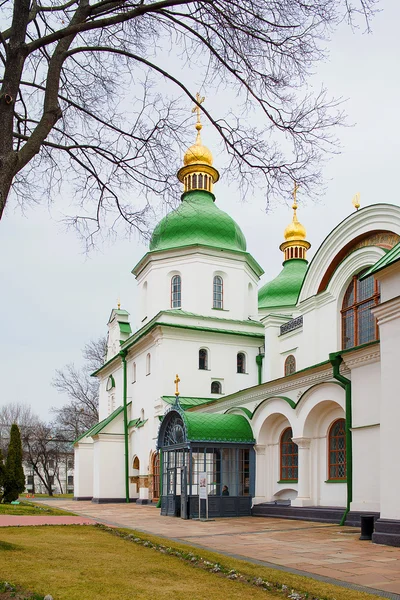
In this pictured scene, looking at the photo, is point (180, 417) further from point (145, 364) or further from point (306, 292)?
point (145, 364)

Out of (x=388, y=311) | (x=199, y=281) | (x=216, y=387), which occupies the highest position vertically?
(x=199, y=281)

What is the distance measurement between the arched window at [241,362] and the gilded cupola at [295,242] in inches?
386

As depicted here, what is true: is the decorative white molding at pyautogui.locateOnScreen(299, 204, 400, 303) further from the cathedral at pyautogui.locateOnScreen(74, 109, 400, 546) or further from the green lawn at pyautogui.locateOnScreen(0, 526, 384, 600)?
the green lawn at pyautogui.locateOnScreen(0, 526, 384, 600)

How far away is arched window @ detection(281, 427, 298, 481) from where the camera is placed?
61.2 ft

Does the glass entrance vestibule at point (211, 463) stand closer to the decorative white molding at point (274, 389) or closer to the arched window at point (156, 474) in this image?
the decorative white molding at point (274, 389)

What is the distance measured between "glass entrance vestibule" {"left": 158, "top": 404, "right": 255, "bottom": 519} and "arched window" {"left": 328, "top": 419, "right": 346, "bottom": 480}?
12.3 ft

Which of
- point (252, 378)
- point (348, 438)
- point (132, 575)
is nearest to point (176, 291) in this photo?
point (252, 378)

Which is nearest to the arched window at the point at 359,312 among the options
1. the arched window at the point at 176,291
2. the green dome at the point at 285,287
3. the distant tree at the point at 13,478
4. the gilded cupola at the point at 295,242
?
the arched window at the point at 176,291

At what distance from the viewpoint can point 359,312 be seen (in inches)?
737

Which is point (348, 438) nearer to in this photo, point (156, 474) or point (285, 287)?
point (156, 474)

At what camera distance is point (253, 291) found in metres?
31.1

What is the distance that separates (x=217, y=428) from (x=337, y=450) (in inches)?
175

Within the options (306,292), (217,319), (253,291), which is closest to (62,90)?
(306,292)

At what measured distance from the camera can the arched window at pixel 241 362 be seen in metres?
28.9
